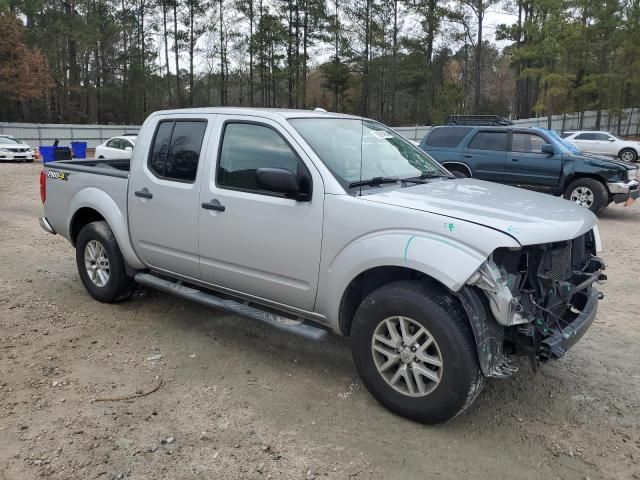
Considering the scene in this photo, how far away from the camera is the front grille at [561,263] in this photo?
3.27 metres

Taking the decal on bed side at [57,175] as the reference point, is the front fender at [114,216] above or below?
below

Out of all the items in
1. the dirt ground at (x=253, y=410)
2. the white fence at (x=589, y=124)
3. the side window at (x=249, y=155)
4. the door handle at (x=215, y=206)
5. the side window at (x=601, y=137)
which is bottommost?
the dirt ground at (x=253, y=410)

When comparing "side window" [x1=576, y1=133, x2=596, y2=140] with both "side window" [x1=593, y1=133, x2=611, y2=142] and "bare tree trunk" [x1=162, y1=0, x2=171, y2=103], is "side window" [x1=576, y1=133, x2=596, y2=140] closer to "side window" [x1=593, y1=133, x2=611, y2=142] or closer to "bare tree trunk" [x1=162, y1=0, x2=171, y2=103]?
"side window" [x1=593, y1=133, x2=611, y2=142]

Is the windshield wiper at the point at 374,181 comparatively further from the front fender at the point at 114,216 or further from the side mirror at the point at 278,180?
the front fender at the point at 114,216

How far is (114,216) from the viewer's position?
195 inches

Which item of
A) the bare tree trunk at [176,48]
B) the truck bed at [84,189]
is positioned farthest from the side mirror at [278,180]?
the bare tree trunk at [176,48]

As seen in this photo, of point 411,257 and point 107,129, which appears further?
point 107,129

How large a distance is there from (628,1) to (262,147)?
37.4m

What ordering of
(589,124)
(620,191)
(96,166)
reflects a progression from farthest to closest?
(589,124)
(620,191)
(96,166)

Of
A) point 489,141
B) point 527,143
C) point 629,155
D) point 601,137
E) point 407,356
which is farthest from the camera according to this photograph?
point 601,137

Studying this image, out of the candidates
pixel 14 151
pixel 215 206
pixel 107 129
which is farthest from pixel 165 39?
pixel 215 206

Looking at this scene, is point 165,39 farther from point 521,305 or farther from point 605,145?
point 521,305

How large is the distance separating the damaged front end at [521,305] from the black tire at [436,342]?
93 millimetres

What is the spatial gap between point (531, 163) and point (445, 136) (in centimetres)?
199
